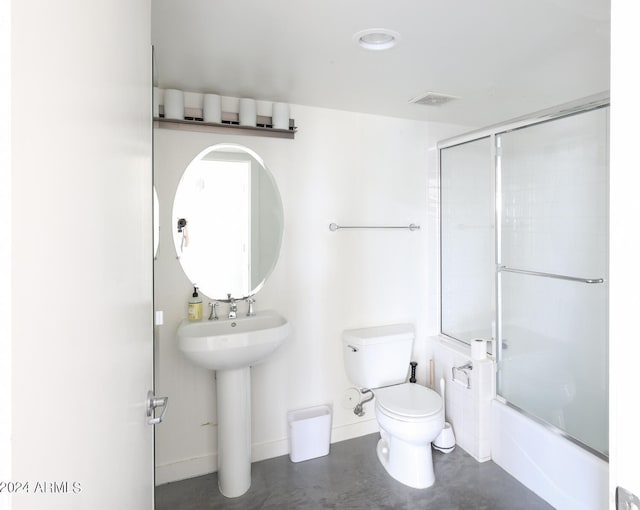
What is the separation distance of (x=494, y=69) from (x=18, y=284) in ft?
7.32

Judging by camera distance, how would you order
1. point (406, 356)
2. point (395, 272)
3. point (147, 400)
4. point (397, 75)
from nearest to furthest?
point (147, 400) → point (397, 75) → point (406, 356) → point (395, 272)

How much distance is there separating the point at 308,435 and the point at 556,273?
1841 mm

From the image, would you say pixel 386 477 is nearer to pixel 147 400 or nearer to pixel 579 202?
pixel 147 400

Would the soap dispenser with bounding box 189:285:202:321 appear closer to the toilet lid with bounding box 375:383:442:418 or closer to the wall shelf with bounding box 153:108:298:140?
the wall shelf with bounding box 153:108:298:140

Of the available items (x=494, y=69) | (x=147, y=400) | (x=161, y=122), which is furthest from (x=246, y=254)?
(x=494, y=69)

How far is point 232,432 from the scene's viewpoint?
2.06m

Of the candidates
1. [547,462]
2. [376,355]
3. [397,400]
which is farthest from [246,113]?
[547,462]

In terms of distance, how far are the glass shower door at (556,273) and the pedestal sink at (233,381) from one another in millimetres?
1517

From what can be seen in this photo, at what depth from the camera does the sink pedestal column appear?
6.75 ft

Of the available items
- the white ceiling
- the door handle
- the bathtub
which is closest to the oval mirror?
the white ceiling

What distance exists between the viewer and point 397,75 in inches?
78.5

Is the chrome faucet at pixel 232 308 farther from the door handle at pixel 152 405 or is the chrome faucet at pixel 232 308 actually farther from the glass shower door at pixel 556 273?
the glass shower door at pixel 556 273

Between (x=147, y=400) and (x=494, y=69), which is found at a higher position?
(x=494, y=69)
